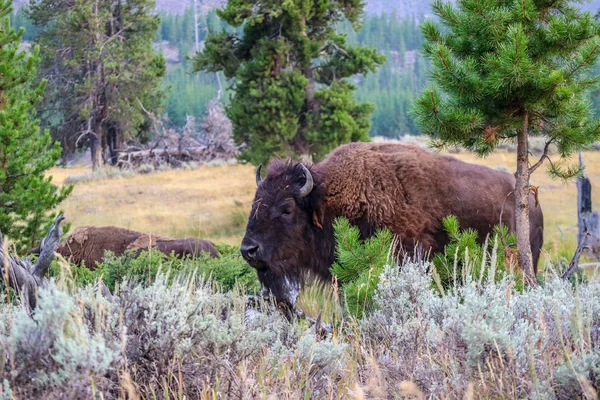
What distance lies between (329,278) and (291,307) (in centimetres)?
56

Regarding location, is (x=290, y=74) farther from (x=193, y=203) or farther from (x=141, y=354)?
(x=141, y=354)

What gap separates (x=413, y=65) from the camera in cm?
14925

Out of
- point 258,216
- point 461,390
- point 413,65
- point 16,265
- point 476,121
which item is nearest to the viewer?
point 461,390

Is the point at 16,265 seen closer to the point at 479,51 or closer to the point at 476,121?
the point at 476,121

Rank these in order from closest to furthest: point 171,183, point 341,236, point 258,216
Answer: point 341,236 < point 258,216 < point 171,183

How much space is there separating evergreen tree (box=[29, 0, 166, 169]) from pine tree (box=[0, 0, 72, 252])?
2537 centimetres

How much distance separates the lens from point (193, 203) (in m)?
22.5

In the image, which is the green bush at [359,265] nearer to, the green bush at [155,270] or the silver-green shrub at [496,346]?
the silver-green shrub at [496,346]

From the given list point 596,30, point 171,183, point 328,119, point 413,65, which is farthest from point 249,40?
point 413,65

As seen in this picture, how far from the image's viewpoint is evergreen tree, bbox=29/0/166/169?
33.8 m

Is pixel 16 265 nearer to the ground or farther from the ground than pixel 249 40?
nearer to the ground

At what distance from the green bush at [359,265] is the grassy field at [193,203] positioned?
7378 mm

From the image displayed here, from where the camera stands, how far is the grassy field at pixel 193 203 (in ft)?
55.4

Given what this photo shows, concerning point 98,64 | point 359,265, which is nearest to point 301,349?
point 359,265
